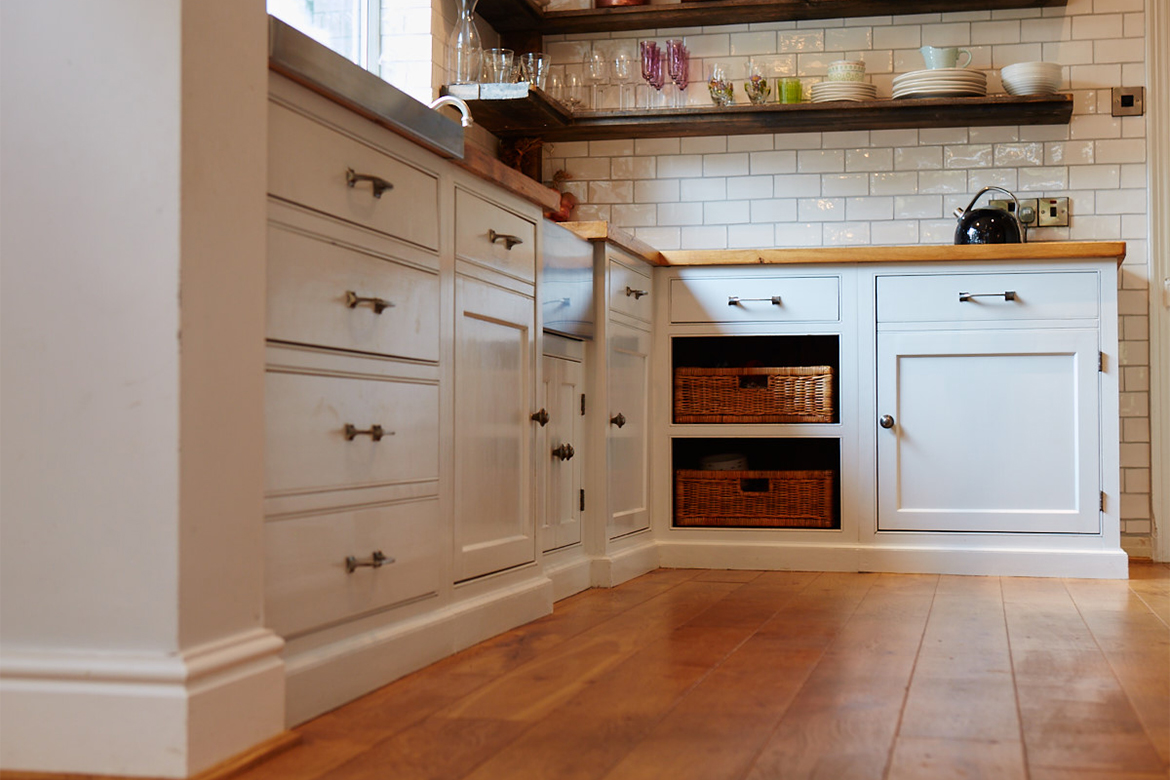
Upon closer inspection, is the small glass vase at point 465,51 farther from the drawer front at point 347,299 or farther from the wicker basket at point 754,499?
the drawer front at point 347,299

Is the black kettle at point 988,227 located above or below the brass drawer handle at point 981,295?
above

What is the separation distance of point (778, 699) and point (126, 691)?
0.96 metres

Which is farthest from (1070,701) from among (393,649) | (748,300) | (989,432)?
(748,300)

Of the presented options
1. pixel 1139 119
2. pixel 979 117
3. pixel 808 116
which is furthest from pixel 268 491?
pixel 1139 119

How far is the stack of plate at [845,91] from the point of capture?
396 centimetres

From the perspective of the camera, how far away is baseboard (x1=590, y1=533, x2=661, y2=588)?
3.18 metres

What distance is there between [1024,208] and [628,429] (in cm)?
167

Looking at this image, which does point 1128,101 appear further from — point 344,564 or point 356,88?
point 344,564

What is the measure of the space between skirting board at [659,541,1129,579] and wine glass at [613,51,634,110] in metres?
1.58

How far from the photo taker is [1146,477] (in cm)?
393

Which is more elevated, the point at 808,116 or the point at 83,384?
the point at 808,116

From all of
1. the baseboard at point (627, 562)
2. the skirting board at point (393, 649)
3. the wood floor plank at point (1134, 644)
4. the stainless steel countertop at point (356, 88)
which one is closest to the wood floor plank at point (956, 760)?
the wood floor plank at point (1134, 644)

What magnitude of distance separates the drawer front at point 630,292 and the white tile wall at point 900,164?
26.0 inches

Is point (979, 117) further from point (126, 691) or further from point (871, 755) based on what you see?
point (126, 691)
